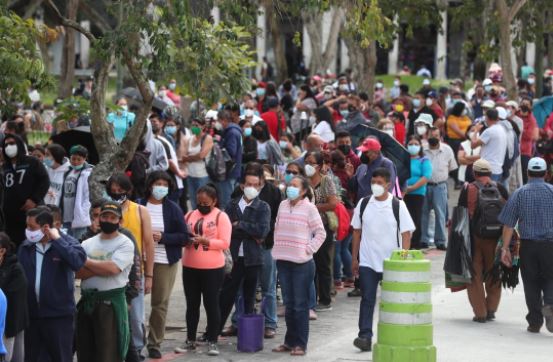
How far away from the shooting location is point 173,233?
11.9m

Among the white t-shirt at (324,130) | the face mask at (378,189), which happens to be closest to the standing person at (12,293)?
the face mask at (378,189)

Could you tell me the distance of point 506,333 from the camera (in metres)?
13.1

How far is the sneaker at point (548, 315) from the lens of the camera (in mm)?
12938

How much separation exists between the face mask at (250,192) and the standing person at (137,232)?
1402 mm

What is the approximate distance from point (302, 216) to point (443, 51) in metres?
62.5

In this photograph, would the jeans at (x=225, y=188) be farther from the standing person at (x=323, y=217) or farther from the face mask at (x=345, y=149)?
the standing person at (x=323, y=217)

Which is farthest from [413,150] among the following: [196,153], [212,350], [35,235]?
[35,235]

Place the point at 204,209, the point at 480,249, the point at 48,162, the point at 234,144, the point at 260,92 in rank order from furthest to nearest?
the point at 260,92 → the point at 234,144 → the point at 48,162 → the point at 480,249 → the point at 204,209

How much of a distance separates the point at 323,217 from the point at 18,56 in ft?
12.3

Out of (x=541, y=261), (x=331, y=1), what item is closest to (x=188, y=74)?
(x=331, y=1)

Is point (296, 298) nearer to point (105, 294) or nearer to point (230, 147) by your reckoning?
point (105, 294)

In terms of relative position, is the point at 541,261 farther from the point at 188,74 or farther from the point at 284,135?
the point at 284,135

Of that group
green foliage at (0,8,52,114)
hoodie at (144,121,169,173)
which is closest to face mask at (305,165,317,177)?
green foliage at (0,8,52,114)

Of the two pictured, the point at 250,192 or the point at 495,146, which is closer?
the point at 250,192
